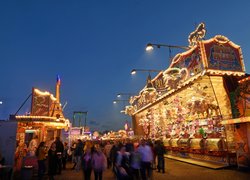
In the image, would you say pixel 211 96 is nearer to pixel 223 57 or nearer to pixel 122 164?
pixel 223 57

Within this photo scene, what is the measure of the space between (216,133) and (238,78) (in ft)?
12.3

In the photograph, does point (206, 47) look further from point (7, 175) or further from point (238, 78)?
point (7, 175)

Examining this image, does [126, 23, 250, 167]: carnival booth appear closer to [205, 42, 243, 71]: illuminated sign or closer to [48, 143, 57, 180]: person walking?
[205, 42, 243, 71]: illuminated sign

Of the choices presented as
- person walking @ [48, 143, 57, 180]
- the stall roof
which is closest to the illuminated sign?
the stall roof

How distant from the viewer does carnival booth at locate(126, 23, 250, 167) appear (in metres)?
12.9

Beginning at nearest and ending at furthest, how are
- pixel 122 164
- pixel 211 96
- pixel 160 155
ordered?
pixel 122 164
pixel 160 155
pixel 211 96

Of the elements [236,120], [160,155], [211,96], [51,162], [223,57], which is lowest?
[51,162]

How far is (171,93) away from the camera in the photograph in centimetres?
1698

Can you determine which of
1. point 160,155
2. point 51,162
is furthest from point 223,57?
point 51,162

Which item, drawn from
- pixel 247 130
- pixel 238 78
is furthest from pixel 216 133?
pixel 238 78

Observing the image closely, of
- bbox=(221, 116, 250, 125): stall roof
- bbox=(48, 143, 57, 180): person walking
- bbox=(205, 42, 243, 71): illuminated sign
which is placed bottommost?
bbox=(48, 143, 57, 180): person walking

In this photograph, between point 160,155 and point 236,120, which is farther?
point 160,155

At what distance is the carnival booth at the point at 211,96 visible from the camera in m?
12.9

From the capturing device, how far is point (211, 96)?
15500 mm
